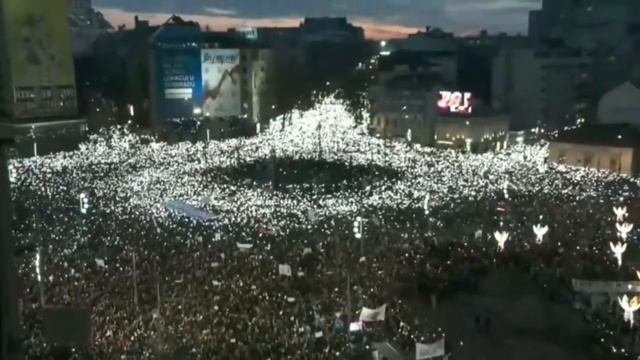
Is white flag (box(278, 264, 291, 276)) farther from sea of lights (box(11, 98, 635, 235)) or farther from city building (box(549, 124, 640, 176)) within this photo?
city building (box(549, 124, 640, 176))

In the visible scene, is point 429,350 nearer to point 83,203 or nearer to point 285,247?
point 285,247

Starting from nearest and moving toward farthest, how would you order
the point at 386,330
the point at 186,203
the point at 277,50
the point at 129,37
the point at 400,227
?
the point at 386,330
the point at 400,227
the point at 186,203
the point at 129,37
the point at 277,50

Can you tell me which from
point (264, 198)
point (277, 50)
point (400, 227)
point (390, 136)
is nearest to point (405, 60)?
point (390, 136)

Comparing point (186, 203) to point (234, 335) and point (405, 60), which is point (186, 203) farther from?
point (405, 60)

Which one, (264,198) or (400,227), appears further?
(264,198)

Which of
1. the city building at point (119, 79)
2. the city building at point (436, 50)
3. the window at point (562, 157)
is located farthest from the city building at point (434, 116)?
the city building at point (119, 79)

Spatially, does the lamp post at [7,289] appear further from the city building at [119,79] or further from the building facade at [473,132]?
the city building at [119,79]

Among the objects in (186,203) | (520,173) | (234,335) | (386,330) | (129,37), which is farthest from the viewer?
(129,37)
